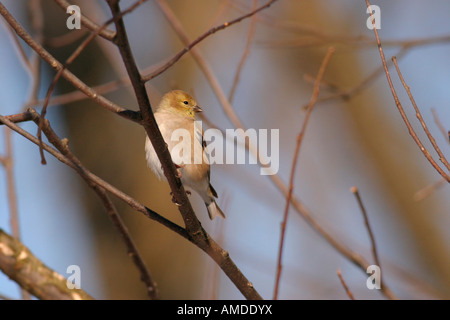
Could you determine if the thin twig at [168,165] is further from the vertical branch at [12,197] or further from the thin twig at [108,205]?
the vertical branch at [12,197]

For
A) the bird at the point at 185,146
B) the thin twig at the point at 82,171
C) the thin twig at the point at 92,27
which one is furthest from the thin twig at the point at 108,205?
the bird at the point at 185,146

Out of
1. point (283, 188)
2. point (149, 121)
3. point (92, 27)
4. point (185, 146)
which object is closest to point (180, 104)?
point (185, 146)

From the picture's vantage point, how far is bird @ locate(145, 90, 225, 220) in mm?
3475

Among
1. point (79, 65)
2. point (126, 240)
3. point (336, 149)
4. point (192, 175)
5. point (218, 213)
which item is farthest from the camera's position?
point (336, 149)

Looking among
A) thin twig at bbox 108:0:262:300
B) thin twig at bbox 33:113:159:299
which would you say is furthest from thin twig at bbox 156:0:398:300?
thin twig at bbox 33:113:159:299

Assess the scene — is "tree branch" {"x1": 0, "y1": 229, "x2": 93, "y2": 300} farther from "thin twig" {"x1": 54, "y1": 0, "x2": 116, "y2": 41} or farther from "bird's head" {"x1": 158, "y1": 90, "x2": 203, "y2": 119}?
"bird's head" {"x1": 158, "y1": 90, "x2": 203, "y2": 119}

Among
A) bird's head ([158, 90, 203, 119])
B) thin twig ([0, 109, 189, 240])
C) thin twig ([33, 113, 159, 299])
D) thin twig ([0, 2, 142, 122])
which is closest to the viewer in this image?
thin twig ([0, 2, 142, 122])

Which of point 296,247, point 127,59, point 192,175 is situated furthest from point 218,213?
point 296,247

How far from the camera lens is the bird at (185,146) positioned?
3.47 meters

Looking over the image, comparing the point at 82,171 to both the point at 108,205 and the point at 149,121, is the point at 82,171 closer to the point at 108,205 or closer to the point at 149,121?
the point at 149,121

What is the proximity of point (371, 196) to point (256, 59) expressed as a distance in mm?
2520
